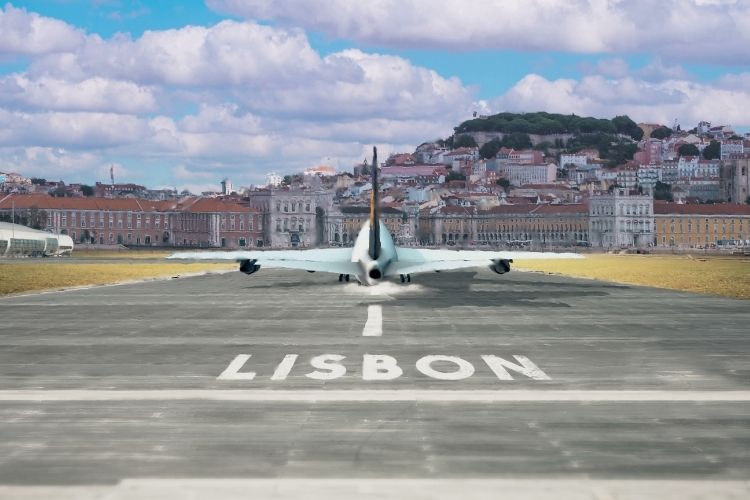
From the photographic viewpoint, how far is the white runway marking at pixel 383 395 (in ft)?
65.8

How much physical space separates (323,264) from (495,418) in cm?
3978

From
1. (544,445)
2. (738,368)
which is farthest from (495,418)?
(738,368)

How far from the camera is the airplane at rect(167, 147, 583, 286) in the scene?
53.1 m

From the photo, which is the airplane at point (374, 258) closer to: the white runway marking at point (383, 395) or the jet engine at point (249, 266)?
the jet engine at point (249, 266)

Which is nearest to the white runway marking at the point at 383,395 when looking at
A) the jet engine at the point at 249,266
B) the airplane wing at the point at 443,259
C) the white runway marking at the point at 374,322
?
the white runway marking at the point at 374,322

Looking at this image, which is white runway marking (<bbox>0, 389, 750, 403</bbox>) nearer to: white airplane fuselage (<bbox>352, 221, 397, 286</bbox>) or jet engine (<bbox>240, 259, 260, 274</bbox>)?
white airplane fuselage (<bbox>352, 221, 397, 286</bbox>)

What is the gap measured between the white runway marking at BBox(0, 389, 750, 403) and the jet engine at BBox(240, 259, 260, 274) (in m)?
40.6

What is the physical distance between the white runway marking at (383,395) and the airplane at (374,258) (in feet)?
102

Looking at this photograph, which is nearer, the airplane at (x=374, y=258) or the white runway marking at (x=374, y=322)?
the white runway marking at (x=374, y=322)

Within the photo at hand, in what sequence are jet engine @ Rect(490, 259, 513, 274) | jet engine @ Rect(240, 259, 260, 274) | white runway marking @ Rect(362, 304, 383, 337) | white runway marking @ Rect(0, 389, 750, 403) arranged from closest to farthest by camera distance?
white runway marking @ Rect(0, 389, 750, 403)
white runway marking @ Rect(362, 304, 383, 337)
jet engine @ Rect(240, 259, 260, 274)
jet engine @ Rect(490, 259, 513, 274)

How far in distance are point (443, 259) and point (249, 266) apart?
10.6 meters

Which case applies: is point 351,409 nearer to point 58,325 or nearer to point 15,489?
point 15,489

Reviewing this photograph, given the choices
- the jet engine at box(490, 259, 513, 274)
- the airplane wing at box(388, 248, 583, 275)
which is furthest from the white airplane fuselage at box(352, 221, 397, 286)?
the jet engine at box(490, 259, 513, 274)

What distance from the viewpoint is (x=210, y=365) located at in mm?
25859
